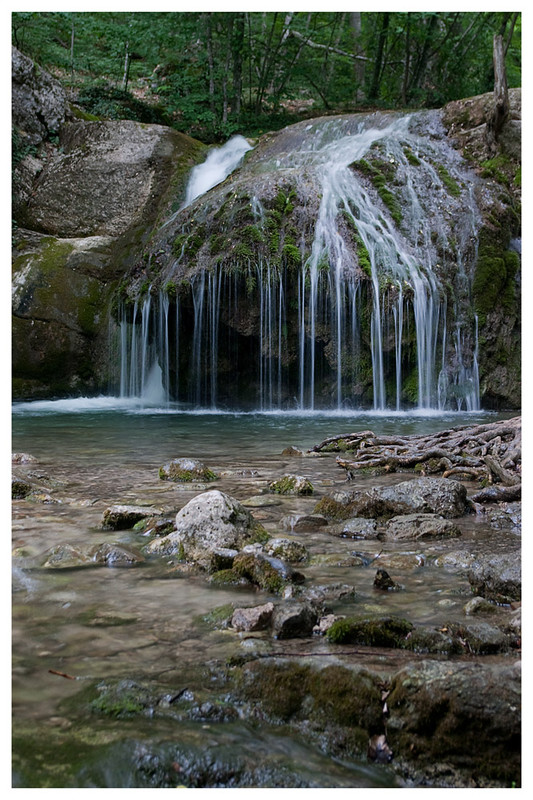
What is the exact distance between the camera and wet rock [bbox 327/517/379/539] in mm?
3826

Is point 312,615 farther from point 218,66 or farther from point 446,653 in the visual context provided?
point 218,66

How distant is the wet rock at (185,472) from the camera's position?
536 cm

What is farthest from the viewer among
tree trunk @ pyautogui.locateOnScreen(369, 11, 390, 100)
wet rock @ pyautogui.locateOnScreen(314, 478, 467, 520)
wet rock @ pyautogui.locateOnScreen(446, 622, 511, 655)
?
tree trunk @ pyautogui.locateOnScreen(369, 11, 390, 100)

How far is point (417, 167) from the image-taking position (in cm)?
1376

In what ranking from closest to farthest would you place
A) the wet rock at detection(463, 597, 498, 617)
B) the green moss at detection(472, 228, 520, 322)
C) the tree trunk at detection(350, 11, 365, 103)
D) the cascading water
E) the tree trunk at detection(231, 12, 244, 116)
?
the wet rock at detection(463, 597, 498, 617) → the cascading water → the green moss at detection(472, 228, 520, 322) → the tree trunk at detection(231, 12, 244, 116) → the tree trunk at detection(350, 11, 365, 103)

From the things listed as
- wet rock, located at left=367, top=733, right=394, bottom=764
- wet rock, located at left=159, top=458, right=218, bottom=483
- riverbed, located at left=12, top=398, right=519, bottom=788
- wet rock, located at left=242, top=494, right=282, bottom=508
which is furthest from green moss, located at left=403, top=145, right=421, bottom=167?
wet rock, located at left=367, top=733, right=394, bottom=764

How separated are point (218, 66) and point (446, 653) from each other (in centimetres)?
2066

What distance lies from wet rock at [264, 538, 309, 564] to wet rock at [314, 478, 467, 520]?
33.7 inches

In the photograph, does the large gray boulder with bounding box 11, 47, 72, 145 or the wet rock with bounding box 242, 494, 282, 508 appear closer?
the wet rock with bounding box 242, 494, 282, 508

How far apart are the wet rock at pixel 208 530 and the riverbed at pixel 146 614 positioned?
0.14 metres

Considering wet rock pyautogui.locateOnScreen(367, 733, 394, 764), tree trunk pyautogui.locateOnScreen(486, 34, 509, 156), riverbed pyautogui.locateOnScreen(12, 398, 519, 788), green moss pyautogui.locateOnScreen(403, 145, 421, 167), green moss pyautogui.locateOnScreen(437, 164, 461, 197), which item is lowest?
wet rock pyautogui.locateOnScreen(367, 733, 394, 764)

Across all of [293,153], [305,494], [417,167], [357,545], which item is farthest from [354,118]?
[357,545]

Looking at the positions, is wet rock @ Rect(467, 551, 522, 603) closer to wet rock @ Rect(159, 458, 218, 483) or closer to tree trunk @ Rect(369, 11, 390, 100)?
wet rock @ Rect(159, 458, 218, 483)

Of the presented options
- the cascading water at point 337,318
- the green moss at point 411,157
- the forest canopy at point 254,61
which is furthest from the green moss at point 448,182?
the forest canopy at point 254,61
